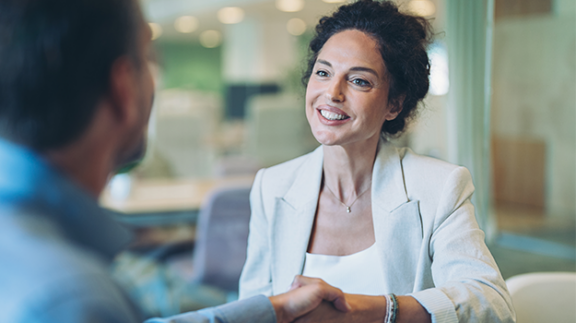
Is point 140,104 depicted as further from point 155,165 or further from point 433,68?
point 155,165

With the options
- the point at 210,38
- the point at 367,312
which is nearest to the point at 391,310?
the point at 367,312

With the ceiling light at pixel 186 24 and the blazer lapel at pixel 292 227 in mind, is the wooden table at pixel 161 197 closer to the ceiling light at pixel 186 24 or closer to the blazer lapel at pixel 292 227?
the blazer lapel at pixel 292 227

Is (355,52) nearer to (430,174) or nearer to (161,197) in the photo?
(430,174)

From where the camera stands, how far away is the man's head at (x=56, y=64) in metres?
0.57

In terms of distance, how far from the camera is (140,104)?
695 millimetres

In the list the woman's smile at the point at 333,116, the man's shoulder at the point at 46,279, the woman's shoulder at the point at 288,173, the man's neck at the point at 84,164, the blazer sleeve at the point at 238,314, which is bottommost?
the blazer sleeve at the point at 238,314

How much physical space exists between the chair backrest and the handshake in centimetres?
142

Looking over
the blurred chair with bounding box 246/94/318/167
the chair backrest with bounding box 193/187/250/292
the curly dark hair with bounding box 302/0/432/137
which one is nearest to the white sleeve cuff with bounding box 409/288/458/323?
the curly dark hair with bounding box 302/0/432/137

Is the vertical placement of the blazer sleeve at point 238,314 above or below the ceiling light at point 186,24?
below

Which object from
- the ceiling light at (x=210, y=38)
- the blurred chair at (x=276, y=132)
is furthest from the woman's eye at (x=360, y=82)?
the ceiling light at (x=210, y=38)

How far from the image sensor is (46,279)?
50 centimetres

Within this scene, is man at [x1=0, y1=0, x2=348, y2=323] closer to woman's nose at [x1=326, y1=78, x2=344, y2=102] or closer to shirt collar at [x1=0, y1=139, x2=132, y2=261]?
shirt collar at [x1=0, y1=139, x2=132, y2=261]

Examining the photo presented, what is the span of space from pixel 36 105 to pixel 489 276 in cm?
96

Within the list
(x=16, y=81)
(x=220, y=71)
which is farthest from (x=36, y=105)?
(x=220, y=71)
